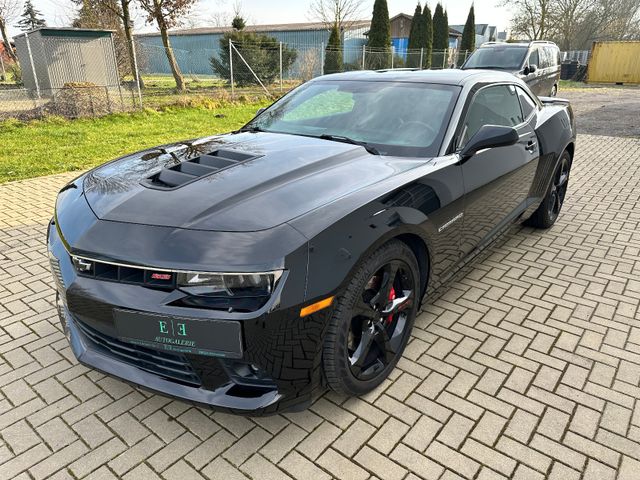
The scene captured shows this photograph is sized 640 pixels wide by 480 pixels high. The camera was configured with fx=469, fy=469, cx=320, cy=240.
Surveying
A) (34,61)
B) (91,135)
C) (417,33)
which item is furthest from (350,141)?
(417,33)

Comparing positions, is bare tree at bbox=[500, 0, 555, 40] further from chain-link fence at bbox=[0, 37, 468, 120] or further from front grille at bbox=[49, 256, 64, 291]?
front grille at bbox=[49, 256, 64, 291]

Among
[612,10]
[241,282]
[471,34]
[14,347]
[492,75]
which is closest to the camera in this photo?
[241,282]

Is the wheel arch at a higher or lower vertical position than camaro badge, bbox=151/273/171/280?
lower

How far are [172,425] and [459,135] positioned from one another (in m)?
2.38

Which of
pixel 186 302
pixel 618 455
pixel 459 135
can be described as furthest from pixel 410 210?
pixel 618 455

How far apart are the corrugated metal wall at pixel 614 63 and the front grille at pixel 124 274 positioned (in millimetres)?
34179

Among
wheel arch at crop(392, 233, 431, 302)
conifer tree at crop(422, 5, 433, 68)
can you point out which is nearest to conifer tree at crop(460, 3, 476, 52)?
conifer tree at crop(422, 5, 433, 68)

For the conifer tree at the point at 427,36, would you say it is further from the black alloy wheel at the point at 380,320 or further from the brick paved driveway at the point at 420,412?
the black alloy wheel at the point at 380,320

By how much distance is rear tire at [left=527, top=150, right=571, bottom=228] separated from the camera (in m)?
4.74

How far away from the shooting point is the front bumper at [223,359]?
186 centimetres

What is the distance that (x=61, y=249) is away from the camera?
2285mm

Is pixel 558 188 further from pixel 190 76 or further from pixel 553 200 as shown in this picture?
pixel 190 76

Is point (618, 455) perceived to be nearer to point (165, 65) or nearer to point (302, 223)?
point (302, 223)

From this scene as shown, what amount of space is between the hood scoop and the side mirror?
1337mm
